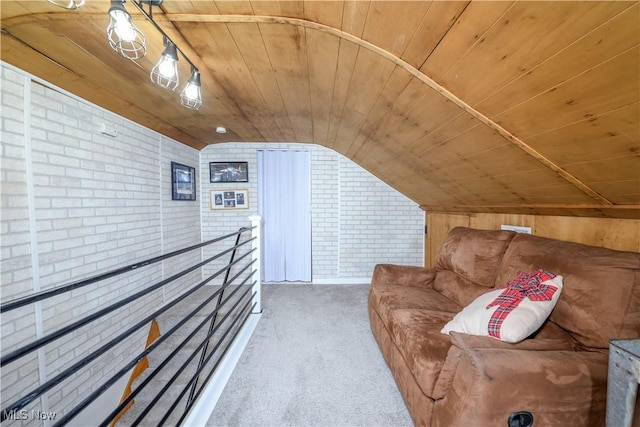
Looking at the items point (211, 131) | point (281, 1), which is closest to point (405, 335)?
point (281, 1)

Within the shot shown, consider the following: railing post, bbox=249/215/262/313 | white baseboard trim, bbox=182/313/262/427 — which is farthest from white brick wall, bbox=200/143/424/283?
white baseboard trim, bbox=182/313/262/427

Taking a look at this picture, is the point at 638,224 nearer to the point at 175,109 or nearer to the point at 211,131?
the point at 175,109

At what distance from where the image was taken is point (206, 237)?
12.8 ft

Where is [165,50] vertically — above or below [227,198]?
above

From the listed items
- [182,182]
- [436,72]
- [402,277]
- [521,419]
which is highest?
[436,72]

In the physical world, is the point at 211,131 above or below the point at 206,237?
above

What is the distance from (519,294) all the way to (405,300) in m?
0.82

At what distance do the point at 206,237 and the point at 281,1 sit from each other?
11.6ft

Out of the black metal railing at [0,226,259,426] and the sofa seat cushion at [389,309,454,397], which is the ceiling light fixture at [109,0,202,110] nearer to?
the black metal railing at [0,226,259,426]

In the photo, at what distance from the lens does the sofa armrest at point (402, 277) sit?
2.41 meters

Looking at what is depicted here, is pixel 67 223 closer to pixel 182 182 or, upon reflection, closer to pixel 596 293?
pixel 182 182

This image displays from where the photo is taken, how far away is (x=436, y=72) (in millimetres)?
1236

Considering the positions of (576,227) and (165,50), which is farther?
(576,227)
